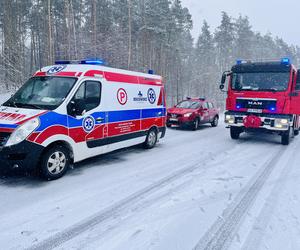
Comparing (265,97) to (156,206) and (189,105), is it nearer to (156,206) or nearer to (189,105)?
(189,105)

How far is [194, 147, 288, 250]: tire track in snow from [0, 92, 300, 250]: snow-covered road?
0.04ft

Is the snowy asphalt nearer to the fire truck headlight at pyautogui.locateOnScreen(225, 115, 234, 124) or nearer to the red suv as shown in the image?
the fire truck headlight at pyautogui.locateOnScreen(225, 115, 234, 124)

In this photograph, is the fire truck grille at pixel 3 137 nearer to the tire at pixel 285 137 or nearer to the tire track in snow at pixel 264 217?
the tire track in snow at pixel 264 217

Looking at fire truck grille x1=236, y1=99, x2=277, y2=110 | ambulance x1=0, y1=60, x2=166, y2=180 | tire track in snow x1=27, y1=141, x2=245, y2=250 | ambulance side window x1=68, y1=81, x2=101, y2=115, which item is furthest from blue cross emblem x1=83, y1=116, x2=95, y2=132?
fire truck grille x1=236, y1=99, x2=277, y2=110

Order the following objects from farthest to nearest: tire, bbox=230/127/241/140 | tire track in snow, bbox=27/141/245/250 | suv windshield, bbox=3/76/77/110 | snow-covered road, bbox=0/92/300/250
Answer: tire, bbox=230/127/241/140
suv windshield, bbox=3/76/77/110
snow-covered road, bbox=0/92/300/250
tire track in snow, bbox=27/141/245/250

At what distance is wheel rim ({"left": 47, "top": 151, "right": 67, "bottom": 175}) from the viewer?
18.9 feet

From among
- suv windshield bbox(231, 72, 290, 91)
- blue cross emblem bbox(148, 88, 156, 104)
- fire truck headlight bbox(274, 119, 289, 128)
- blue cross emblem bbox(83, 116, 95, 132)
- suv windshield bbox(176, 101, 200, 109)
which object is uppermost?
suv windshield bbox(231, 72, 290, 91)

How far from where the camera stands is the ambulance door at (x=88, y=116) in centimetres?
618

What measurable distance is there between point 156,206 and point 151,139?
4863 mm

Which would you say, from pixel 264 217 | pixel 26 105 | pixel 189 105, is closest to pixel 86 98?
pixel 26 105

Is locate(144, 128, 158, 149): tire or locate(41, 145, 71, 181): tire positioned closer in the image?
locate(41, 145, 71, 181): tire

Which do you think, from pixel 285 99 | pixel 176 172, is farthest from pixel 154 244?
pixel 285 99

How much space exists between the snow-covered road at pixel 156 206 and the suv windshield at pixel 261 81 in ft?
12.0

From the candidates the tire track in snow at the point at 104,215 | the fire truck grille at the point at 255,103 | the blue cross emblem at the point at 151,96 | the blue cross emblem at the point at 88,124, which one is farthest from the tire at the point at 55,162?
the fire truck grille at the point at 255,103
